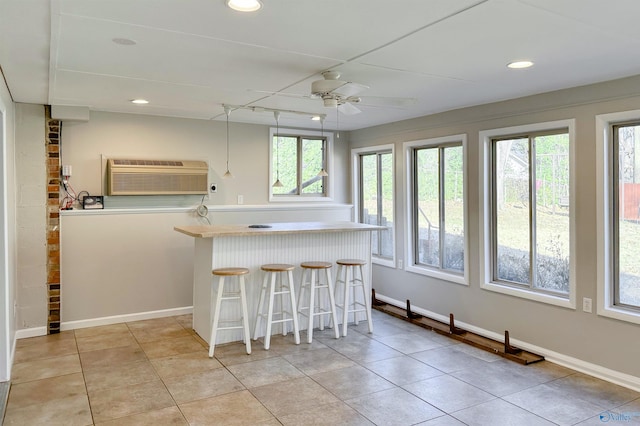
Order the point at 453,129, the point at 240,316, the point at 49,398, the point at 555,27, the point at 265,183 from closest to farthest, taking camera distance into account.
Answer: the point at 555,27 → the point at 49,398 → the point at 240,316 → the point at 453,129 → the point at 265,183

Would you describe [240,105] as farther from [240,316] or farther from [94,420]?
[94,420]

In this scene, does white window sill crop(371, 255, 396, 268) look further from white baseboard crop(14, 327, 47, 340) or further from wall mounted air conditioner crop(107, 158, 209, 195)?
white baseboard crop(14, 327, 47, 340)

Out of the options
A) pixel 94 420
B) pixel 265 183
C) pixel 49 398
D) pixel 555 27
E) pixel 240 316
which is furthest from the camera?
pixel 265 183

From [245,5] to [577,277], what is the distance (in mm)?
3288

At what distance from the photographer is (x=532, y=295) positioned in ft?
13.4

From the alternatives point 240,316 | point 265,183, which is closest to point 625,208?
point 240,316

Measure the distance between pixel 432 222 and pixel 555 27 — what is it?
322 centimetres

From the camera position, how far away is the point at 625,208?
11.6 ft

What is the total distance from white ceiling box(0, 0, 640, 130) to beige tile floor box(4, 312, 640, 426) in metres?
2.27

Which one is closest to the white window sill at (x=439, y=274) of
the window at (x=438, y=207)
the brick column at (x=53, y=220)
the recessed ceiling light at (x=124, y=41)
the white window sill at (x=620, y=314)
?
the window at (x=438, y=207)

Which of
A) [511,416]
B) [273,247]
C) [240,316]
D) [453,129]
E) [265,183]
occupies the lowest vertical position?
[511,416]

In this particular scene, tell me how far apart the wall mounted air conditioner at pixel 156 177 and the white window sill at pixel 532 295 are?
330 cm

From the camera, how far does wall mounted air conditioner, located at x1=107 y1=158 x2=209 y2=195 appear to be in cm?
486

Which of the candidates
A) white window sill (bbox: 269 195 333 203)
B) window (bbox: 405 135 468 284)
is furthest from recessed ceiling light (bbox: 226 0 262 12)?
white window sill (bbox: 269 195 333 203)
